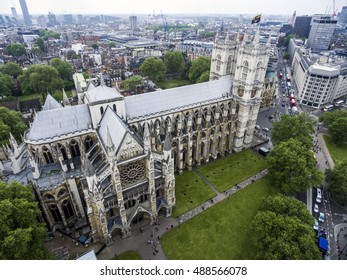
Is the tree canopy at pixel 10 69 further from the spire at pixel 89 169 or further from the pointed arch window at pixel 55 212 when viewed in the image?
the spire at pixel 89 169

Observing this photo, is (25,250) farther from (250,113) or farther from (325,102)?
(325,102)

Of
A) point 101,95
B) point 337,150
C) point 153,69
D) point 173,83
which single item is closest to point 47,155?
point 101,95

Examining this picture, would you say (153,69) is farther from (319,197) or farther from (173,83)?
(319,197)

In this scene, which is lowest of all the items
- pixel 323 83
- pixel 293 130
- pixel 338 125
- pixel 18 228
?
pixel 338 125

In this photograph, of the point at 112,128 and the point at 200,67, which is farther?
the point at 200,67

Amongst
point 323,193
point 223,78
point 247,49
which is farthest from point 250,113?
point 323,193
